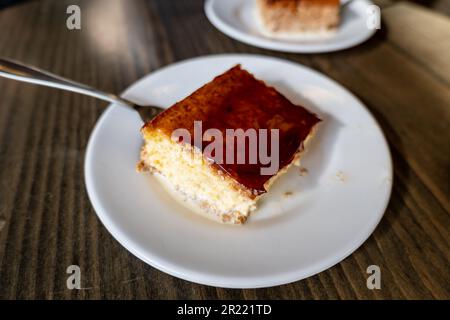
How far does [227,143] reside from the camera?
1174 mm

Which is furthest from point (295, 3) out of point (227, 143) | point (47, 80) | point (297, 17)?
point (47, 80)

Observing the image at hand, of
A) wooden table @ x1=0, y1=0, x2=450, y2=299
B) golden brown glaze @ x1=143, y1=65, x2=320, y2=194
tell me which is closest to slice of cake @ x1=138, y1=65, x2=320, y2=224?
golden brown glaze @ x1=143, y1=65, x2=320, y2=194

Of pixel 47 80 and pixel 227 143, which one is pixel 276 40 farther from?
pixel 47 80

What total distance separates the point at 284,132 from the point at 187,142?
0.37 m

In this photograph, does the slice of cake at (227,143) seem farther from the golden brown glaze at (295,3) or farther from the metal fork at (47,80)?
the golden brown glaze at (295,3)

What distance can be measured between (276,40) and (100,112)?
112 centimetres

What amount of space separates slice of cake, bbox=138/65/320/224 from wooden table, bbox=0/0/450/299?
31 cm

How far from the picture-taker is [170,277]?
108cm

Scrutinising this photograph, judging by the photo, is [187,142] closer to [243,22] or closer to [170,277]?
[170,277]

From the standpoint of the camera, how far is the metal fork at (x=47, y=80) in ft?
4.33

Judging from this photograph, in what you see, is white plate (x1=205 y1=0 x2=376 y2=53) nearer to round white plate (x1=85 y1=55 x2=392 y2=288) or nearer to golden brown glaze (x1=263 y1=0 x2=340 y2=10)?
golden brown glaze (x1=263 y1=0 x2=340 y2=10)

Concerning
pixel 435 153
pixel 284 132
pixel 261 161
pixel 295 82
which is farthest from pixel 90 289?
pixel 435 153

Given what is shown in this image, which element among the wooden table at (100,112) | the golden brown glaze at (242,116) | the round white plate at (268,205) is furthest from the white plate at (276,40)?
the golden brown glaze at (242,116)

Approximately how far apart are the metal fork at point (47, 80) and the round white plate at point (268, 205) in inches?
1.7
